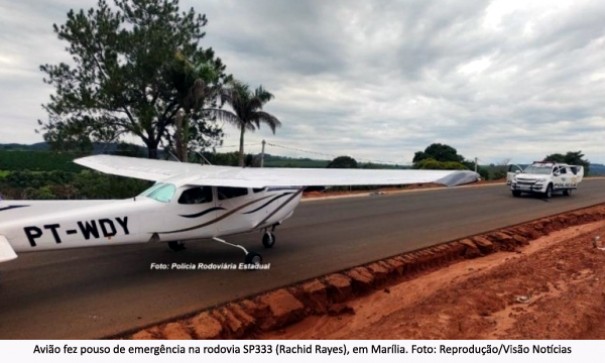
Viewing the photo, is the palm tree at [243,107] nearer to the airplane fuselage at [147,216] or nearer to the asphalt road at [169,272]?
the asphalt road at [169,272]

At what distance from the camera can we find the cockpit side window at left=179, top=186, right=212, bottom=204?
862 centimetres

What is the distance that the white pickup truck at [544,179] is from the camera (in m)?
24.1

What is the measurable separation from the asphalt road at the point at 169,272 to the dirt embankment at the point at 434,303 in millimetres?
509

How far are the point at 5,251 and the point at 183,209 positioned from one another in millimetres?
3124

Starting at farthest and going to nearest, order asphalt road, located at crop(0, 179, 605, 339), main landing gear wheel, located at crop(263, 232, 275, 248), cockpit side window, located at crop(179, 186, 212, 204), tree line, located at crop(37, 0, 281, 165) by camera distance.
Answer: tree line, located at crop(37, 0, 281, 165)
main landing gear wheel, located at crop(263, 232, 275, 248)
cockpit side window, located at crop(179, 186, 212, 204)
asphalt road, located at crop(0, 179, 605, 339)

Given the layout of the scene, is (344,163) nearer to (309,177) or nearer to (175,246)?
(175,246)

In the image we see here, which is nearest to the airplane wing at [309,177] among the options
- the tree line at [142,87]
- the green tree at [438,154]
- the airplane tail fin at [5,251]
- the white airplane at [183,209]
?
the white airplane at [183,209]

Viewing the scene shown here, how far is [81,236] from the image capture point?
7.23m

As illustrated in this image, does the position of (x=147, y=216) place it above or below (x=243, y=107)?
below

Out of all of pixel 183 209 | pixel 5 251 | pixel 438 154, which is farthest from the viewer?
pixel 438 154

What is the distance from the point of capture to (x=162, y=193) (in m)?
8.62

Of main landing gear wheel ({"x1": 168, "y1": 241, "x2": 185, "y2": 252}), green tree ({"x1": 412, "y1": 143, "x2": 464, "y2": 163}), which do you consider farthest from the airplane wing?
green tree ({"x1": 412, "y1": 143, "x2": 464, "y2": 163})

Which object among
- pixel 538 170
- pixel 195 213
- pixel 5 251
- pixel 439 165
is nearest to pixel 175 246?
pixel 195 213

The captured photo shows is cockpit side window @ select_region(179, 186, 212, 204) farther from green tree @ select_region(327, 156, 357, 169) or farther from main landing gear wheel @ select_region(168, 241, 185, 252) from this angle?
green tree @ select_region(327, 156, 357, 169)
